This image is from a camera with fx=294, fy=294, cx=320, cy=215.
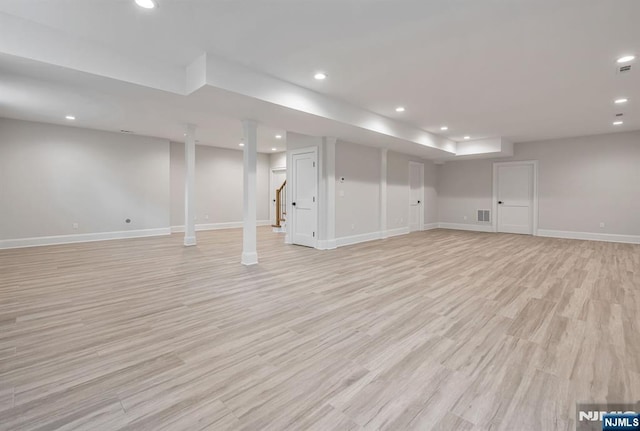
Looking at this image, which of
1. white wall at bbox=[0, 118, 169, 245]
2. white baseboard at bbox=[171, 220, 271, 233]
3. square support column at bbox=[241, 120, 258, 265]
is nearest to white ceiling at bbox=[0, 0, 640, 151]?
square support column at bbox=[241, 120, 258, 265]

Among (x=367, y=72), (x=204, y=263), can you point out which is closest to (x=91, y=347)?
(x=204, y=263)

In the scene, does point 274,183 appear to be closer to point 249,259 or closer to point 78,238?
point 78,238

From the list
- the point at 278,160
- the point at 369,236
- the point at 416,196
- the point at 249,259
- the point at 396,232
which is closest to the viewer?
the point at 249,259

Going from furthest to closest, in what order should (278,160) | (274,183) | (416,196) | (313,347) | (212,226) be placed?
1. (274,183)
2. (278,160)
3. (212,226)
4. (416,196)
5. (313,347)

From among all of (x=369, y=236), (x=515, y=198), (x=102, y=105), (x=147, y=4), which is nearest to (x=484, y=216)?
(x=515, y=198)

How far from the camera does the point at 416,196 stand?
977 cm

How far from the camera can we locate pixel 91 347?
2.30m

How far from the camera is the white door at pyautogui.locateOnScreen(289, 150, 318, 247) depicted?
6.63m

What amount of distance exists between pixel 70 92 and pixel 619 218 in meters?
12.1

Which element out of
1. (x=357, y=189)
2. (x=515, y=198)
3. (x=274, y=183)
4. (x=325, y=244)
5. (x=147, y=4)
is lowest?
(x=325, y=244)

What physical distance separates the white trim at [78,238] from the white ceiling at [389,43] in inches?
144

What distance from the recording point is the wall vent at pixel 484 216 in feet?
31.8

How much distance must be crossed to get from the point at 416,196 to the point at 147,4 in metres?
8.67

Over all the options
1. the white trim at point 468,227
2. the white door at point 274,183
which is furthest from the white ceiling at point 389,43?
the white door at point 274,183
